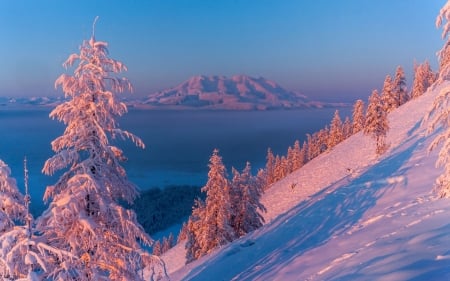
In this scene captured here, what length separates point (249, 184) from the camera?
1383 inches

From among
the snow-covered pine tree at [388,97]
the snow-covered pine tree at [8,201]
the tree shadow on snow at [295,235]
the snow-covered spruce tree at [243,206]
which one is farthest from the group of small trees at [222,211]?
the snow-covered pine tree at [388,97]

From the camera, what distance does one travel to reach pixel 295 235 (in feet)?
68.5

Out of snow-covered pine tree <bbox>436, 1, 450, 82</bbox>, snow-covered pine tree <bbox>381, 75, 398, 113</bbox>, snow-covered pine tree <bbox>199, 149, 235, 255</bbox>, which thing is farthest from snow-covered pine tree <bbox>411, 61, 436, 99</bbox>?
snow-covered pine tree <bbox>436, 1, 450, 82</bbox>

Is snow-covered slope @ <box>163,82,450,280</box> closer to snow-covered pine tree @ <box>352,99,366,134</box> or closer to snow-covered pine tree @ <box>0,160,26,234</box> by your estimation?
snow-covered pine tree @ <box>0,160,26,234</box>

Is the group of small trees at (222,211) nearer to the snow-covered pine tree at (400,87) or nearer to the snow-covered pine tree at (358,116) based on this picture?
the snow-covered pine tree at (358,116)

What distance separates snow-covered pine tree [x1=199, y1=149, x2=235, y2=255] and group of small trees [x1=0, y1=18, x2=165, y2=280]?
2143cm

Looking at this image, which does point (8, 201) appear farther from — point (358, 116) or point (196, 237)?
point (358, 116)

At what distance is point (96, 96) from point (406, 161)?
97.4 ft

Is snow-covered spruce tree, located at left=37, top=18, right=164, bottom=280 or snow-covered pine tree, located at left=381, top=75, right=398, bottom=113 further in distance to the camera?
snow-covered pine tree, located at left=381, top=75, right=398, bottom=113

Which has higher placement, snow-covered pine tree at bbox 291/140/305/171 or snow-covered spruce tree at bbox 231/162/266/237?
snow-covered spruce tree at bbox 231/162/266/237

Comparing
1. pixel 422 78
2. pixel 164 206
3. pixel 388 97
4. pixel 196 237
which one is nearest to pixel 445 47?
pixel 196 237

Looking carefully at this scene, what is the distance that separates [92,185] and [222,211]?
2360 centimetres

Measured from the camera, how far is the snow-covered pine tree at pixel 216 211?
1267 inches

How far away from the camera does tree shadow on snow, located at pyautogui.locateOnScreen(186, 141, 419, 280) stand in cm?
1802
